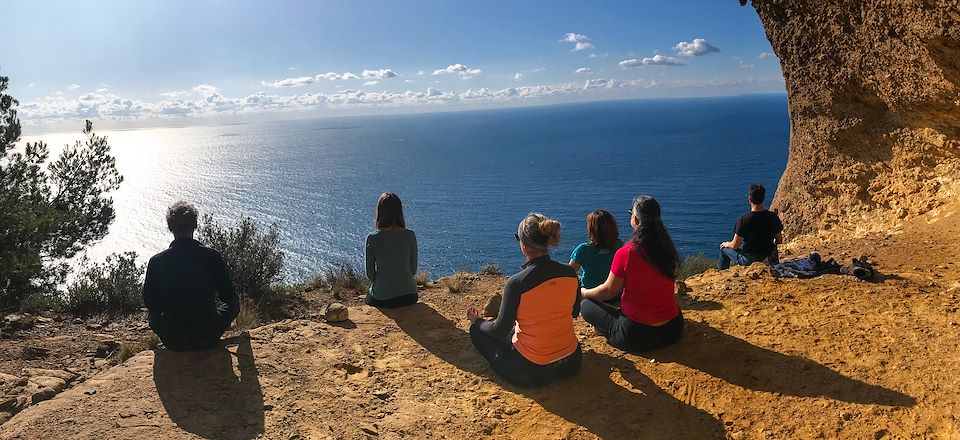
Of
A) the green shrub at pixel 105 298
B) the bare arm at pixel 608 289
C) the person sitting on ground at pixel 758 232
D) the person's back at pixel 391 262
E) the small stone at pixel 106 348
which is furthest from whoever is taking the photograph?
the green shrub at pixel 105 298

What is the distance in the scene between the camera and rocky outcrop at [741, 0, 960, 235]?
8555 mm

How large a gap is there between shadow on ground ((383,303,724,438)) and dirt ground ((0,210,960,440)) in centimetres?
2

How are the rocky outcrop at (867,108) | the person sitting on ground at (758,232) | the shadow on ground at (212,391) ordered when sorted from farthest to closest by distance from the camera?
the rocky outcrop at (867,108) → the person sitting on ground at (758,232) → the shadow on ground at (212,391)

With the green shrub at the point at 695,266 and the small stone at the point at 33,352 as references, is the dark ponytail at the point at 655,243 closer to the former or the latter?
the small stone at the point at 33,352

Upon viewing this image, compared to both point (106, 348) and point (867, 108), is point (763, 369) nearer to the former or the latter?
point (106, 348)

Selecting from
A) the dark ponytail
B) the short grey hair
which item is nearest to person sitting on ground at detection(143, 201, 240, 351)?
the short grey hair

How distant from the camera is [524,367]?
15.0ft

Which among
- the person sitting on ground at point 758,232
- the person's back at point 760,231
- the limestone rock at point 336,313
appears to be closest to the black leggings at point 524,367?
the limestone rock at point 336,313

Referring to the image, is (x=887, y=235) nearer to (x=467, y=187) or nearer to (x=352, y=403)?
(x=352, y=403)

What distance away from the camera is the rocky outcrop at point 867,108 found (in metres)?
8.55

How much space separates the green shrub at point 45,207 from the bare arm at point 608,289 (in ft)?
33.9

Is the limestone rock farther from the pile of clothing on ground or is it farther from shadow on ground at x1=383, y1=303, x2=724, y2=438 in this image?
the pile of clothing on ground

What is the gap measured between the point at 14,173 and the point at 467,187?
63200mm

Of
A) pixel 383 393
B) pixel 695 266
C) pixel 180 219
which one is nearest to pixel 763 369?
pixel 383 393
